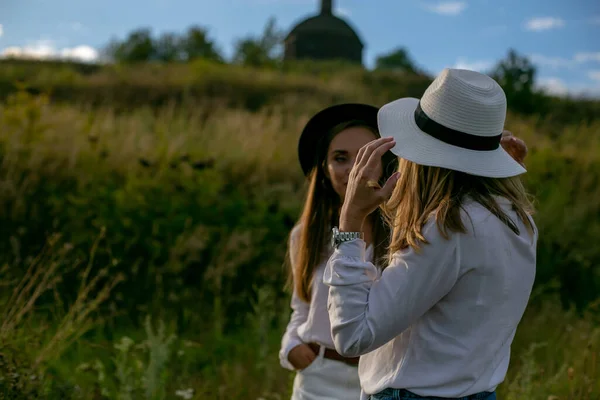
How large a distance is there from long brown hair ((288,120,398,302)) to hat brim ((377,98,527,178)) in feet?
2.67

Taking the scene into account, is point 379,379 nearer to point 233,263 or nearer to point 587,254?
point 233,263

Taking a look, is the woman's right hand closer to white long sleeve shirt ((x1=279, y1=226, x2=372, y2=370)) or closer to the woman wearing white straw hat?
white long sleeve shirt ((x1=279, y1=226, x2=372, y2=370))

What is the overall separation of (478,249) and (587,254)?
623 cm

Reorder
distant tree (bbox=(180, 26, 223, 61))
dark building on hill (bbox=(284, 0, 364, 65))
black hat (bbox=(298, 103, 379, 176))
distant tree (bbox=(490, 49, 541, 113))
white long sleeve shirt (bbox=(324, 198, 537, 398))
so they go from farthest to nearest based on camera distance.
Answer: dark building on hill (bbox=(284, 0, 364, 65)) → distant tree (bbox=(180, 26, 223, 61)) → distant tree (bbox=(490, 49, 541, 113)) → black hat (bbox=(298, 103, 379, 176)) → white long sleeve shirt (bbox=(324, 198, 537, 398))

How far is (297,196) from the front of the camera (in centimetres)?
714

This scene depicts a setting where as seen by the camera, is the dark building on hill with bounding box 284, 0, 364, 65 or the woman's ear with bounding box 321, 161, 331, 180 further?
the dark building on hill with bounding box 284, 0, 364, 65

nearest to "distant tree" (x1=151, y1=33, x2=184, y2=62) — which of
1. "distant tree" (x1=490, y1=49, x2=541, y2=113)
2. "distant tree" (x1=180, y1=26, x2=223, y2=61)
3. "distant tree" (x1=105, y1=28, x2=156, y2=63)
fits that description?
"distant tree" (x1=105, y1=28, x2=156, y2=63)

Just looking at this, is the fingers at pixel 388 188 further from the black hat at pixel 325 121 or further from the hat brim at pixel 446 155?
the black hat at pixel 325 121

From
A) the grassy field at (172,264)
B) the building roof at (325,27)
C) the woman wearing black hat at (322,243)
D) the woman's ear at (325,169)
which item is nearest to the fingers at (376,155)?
the woman wearing black hat at (322,243)

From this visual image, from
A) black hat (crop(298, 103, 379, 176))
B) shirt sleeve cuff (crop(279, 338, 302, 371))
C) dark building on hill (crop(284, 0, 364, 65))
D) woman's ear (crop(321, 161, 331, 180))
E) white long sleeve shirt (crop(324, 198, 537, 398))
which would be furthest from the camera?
dark building on hill (crop(284, 0, 364, 65))

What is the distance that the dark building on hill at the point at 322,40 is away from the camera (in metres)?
43.2

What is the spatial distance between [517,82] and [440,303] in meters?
17.2

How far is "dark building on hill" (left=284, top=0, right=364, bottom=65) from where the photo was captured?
142 ft

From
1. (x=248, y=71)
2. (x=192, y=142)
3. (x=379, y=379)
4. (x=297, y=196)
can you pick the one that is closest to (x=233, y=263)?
(x=297, y=196)
